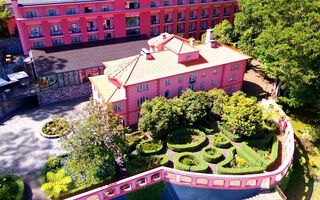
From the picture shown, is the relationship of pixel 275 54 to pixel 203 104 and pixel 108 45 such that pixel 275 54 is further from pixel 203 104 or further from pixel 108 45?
pixel 108 45

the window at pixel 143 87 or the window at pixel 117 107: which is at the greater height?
the window at pixel 143 87

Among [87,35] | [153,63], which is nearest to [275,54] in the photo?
[153,63]

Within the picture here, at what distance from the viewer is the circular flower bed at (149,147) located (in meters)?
39.4

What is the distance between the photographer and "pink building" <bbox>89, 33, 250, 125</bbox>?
45.4 m

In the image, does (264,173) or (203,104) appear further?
(203,104)

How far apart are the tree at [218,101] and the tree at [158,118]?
7463mm

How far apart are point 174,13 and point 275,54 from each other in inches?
1289

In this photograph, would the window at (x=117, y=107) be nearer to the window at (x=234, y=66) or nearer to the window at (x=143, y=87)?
the window at (x=143, y=87)

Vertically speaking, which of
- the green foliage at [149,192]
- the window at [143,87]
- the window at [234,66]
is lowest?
the green foliage at [149,192]

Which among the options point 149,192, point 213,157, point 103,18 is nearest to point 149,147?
point 149,192

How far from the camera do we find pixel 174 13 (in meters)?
72.5

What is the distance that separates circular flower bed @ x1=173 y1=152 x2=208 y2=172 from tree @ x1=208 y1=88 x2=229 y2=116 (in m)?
10.1

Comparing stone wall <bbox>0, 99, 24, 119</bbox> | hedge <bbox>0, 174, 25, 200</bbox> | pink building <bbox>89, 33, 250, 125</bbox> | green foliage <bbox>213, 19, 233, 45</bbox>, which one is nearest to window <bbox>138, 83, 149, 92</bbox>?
pink building <bbox>89, 33, 250, 125</bbox>

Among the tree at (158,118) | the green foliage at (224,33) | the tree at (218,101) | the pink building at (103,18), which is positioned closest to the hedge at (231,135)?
the tree at (218,101)
